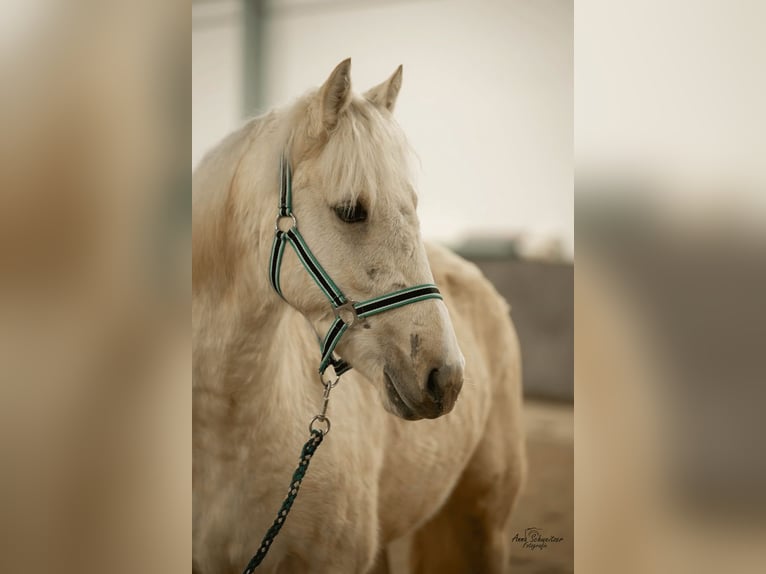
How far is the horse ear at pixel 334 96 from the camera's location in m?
1.04

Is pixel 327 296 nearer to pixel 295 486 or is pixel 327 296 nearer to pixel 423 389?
pixel 423 389

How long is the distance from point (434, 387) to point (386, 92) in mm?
519

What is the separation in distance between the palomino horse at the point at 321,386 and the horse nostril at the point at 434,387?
3cm

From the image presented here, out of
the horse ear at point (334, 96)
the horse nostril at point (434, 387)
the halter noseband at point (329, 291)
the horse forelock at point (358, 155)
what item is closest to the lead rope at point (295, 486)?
the halter noseband at point (329, 291)

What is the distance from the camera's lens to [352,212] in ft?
3.42

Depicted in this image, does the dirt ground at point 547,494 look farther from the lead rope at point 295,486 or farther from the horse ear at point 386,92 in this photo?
the horse ear at point 386,92

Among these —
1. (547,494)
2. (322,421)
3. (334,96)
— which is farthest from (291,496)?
(334,96)

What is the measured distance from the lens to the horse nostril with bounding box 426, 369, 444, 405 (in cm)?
99

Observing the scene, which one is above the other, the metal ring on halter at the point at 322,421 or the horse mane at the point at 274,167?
the horse mane at the point at 274,167
